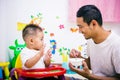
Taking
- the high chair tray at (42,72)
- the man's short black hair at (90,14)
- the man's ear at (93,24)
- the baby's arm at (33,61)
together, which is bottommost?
the high chair tray at (42,72)

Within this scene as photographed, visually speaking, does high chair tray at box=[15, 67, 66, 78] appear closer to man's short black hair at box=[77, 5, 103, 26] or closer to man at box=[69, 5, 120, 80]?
man at box=[69, 5, 120, 80]

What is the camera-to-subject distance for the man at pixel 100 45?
3.72ft

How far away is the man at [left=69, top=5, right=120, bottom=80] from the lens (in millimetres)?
1135

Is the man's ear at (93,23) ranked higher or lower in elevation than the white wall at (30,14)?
lower

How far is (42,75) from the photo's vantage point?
1.12 metres

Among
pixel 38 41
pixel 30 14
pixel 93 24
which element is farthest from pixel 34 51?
pixel 30 14

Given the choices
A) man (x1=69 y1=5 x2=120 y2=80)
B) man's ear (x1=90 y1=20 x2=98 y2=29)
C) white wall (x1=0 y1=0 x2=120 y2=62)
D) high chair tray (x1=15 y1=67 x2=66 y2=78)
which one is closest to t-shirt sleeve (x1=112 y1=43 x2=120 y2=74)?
man (x1=69 y1=5 x2=120 y2=80)

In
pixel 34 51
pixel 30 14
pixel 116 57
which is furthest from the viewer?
pixel 30 14

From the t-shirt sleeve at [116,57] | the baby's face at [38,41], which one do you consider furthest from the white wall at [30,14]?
the t-shirt sleeve at [116,57]

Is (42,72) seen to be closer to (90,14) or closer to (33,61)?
(33,61)

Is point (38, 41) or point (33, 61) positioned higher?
point (38, 41)

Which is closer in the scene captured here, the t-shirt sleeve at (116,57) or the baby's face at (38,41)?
the t-shirt sleeve at (116,57)

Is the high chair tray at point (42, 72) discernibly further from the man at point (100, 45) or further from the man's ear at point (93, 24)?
the man's ear at point (93, 24)

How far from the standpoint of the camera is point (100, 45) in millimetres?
1195
